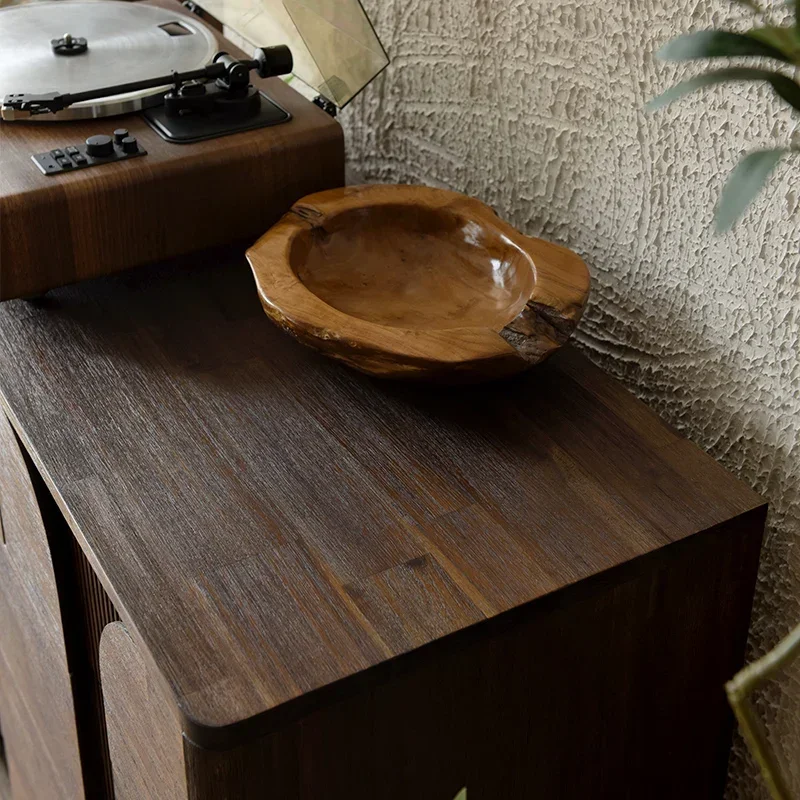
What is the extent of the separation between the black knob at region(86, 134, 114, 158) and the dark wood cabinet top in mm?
154

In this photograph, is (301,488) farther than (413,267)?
No

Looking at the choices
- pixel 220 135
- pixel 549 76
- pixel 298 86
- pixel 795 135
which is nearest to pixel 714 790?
pixel 795 135

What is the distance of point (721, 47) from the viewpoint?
49 centimetres

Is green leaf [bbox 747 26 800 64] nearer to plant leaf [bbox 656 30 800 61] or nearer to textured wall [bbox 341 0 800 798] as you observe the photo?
plant leaf [bbox 656 30 800 61]

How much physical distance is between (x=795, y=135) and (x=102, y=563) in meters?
0.63

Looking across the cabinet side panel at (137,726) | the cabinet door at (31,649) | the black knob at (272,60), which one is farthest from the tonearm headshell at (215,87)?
the cabinet side panel at (137,726)

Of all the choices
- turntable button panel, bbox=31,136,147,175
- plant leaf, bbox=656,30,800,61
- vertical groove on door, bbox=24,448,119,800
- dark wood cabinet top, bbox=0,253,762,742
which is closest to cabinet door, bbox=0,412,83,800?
vertical groove on door, bbox=24,448,119,800

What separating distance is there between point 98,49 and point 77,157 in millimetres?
208

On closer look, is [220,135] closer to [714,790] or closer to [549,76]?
[549,76]

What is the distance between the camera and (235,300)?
1112 millimetres

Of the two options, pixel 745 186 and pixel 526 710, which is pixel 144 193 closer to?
pixel 526 710

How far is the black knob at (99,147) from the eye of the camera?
1.04m

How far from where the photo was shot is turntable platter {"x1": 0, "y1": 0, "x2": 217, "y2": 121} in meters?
1.12

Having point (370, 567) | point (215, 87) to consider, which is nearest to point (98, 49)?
point (215, 87)
